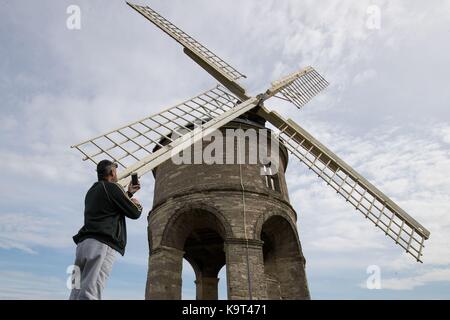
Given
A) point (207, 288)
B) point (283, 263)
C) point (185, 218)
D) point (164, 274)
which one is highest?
point (185, 218)

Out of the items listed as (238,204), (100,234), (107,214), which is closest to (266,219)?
(238,204)

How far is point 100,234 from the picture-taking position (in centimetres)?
294

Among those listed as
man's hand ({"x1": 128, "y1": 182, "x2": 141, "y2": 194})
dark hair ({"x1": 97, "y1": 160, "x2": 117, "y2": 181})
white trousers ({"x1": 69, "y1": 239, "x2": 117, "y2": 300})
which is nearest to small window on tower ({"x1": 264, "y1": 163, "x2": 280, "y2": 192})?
man's hand ({"x1": 128, "y1": 182, "x2": 141, "y2": 194})

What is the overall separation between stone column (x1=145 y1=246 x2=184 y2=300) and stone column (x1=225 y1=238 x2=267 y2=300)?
6.14ft

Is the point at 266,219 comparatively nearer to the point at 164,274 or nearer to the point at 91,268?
the point at 164,274

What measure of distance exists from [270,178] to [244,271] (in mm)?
4051

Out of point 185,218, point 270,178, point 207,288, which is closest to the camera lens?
point 185,218

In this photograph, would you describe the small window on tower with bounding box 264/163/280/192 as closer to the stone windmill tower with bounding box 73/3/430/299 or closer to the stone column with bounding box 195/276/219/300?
the stone windmill tower with bounding box 73/3/430/299

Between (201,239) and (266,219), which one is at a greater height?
(201,239)

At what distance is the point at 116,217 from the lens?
10.3 feet

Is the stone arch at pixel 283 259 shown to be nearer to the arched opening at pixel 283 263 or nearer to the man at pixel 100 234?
the arched opening at pixel 283 263
